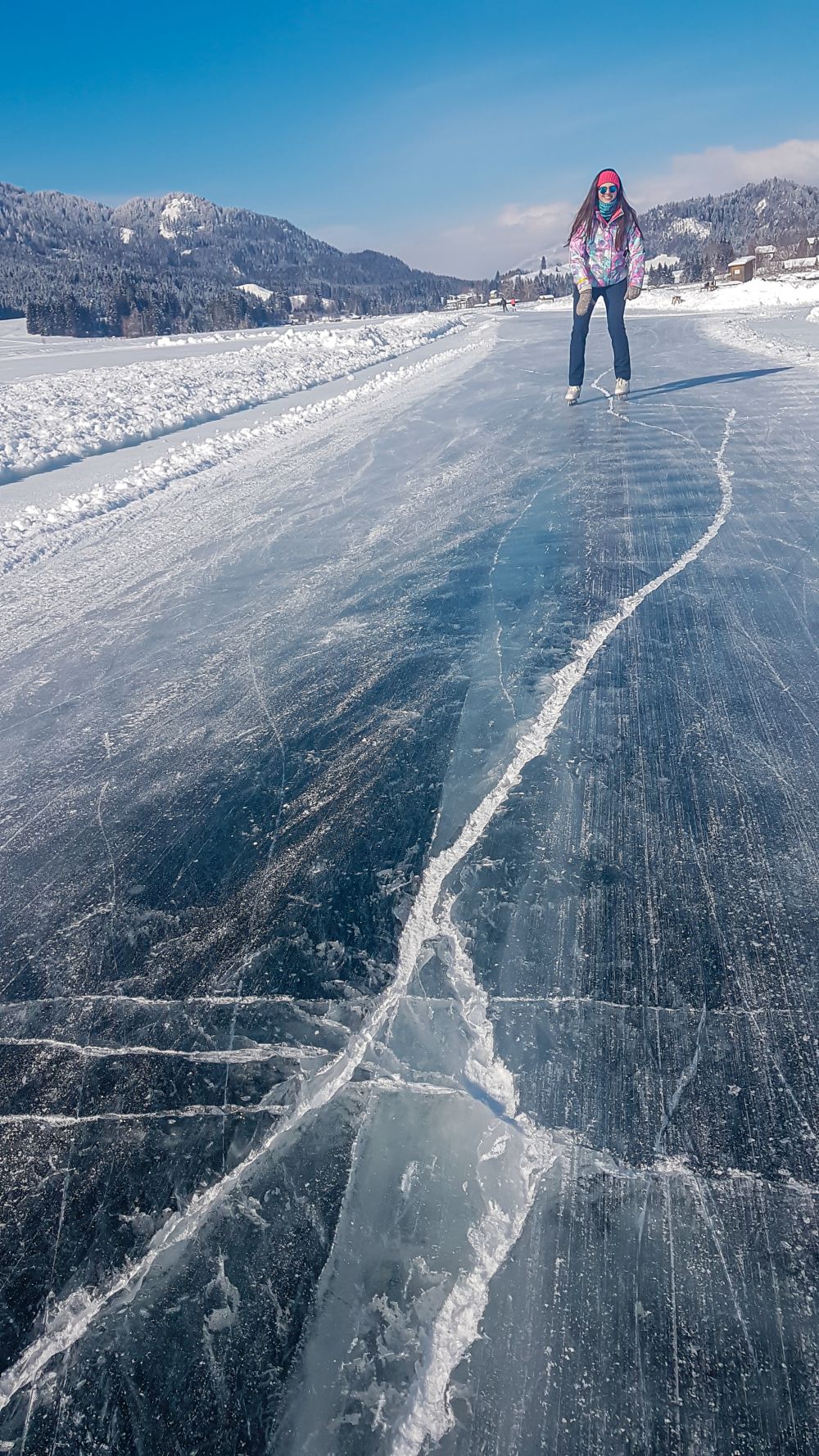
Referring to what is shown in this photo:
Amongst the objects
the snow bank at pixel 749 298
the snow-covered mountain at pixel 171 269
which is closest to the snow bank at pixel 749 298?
the snow bank at pixel 749 298

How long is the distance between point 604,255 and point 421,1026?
25.0ft

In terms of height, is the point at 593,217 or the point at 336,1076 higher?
the point at 593,217

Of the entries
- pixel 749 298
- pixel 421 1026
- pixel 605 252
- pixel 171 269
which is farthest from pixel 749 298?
pixel 171 269

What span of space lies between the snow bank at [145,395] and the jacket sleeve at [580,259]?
16.6 feet

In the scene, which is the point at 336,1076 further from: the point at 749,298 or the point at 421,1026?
the point at 749,298

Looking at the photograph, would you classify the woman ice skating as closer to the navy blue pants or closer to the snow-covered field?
the navy blue pants

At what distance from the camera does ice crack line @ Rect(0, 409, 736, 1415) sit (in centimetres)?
120

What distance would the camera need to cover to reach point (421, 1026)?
64.8 inches

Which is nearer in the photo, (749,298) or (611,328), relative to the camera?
(611,328)

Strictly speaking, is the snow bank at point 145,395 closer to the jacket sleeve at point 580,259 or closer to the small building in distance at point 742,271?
the jacket sleeve at point 580,259

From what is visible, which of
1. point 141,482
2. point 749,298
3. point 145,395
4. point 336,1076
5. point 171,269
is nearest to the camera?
point 336,1076

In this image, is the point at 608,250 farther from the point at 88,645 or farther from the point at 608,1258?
the point at 608,1258

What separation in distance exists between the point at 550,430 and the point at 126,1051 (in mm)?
6754

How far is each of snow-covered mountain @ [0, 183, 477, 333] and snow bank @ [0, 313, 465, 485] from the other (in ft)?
120
